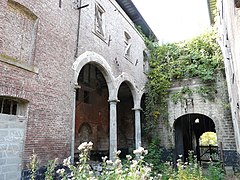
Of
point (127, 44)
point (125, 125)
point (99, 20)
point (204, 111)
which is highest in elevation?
point (127, 44)

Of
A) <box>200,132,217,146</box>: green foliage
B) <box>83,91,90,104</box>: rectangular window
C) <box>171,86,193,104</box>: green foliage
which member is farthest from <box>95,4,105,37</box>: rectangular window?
<box>200,132,217,146</box>: green foliage

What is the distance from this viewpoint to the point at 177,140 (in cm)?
1448

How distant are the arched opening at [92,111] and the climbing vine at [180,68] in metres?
3.27

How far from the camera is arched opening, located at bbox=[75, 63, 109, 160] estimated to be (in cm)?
1259

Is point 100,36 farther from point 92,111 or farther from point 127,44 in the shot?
point 92,111

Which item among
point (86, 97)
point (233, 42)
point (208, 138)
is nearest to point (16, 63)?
point (233, 42)

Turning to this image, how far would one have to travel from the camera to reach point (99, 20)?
959 centimetres

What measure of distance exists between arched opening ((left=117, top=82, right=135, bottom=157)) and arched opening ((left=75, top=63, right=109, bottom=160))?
1.76 m

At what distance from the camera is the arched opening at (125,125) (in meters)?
16.3

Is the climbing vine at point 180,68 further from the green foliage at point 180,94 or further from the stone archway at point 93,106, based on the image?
the stone archway at point 93,106

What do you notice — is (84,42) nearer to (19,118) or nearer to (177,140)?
(19,118)

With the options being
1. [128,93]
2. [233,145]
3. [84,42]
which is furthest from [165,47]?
[84,42]

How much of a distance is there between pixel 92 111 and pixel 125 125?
3866mm

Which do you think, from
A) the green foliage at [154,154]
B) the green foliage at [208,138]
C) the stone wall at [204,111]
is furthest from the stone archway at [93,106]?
the green foliage at [208,138]
